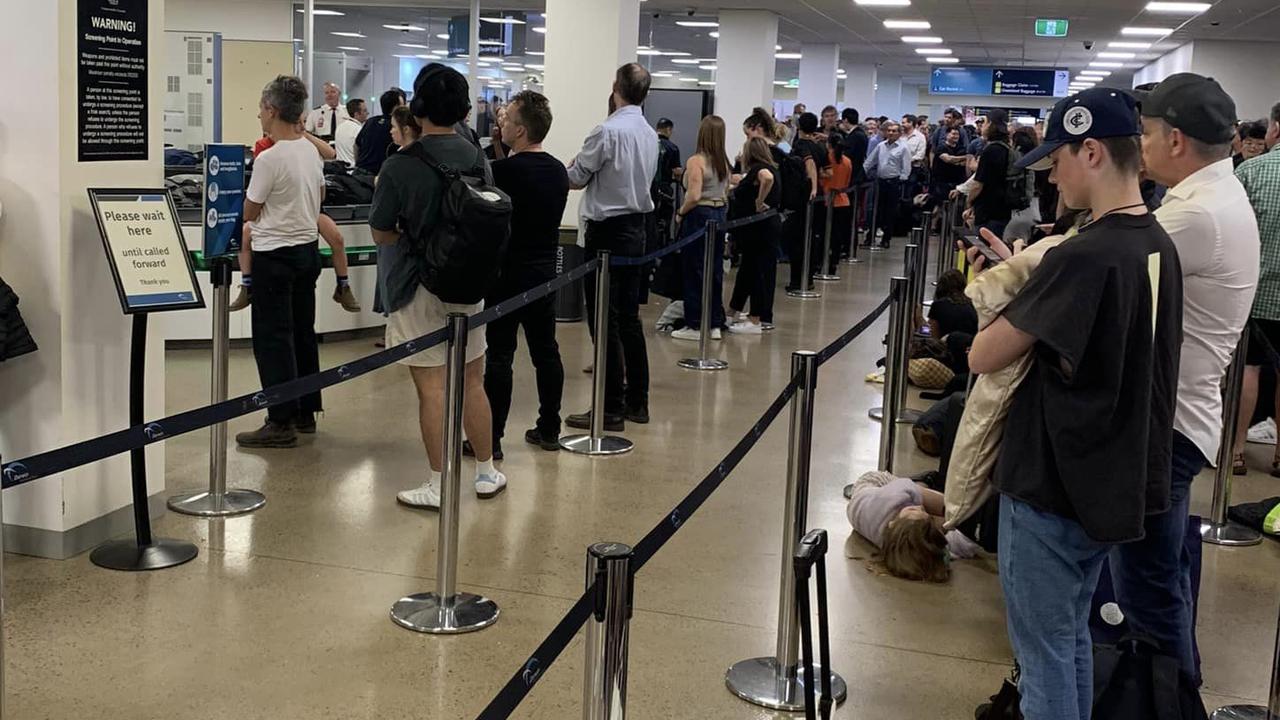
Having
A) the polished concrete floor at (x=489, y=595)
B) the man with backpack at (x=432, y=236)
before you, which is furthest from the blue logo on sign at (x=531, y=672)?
the man with backpack at (x=432, y=236)

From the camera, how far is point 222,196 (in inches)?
236

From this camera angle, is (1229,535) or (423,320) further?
(1229,535)

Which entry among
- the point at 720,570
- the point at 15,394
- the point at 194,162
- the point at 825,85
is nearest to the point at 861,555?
the point at 720,570

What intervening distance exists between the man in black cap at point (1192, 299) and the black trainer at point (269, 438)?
415 cm

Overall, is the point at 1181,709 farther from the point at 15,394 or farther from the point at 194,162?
the point at 194,162

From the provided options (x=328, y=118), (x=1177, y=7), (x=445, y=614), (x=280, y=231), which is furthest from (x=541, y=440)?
(x=1177, y=7)

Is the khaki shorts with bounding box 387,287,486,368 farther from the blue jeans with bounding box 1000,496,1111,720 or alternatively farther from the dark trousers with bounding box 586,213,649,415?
the blue jeans with bounding box 1000,496,1111,720

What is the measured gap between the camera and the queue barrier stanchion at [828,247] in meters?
13.3

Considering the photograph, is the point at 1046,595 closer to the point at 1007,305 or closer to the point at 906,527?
the point at 1007,305

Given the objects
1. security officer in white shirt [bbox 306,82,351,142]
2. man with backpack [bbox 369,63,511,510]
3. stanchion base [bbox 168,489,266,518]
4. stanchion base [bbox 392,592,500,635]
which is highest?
security officer in white shirt [bbox 306,82,351,142]

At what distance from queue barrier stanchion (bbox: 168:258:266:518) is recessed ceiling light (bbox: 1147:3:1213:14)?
14157 millimetres

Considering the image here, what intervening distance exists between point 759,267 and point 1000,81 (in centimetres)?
2137

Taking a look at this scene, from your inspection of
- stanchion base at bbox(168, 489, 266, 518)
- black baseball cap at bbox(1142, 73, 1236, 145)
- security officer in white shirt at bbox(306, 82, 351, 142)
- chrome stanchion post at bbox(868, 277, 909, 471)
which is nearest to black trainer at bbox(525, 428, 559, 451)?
stanchion base at bbox(168, 489, 266, 518)

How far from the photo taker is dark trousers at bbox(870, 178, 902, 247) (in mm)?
17094
